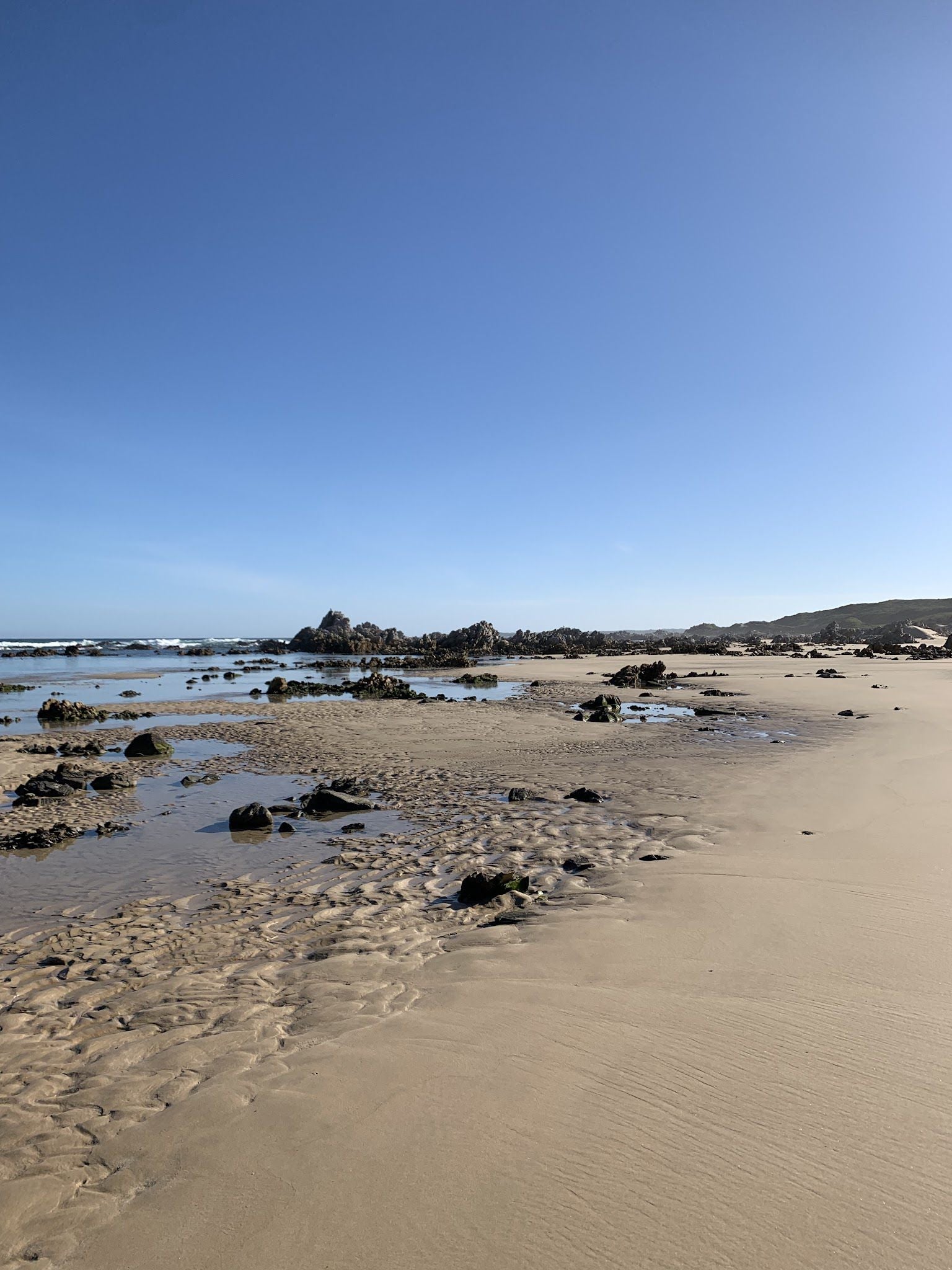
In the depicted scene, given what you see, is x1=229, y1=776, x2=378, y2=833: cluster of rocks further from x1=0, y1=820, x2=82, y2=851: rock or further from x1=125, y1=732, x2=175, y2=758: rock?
x1=125, y1=732, x2=175, y2=758: rock

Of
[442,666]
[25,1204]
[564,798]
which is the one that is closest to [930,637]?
[442,666]

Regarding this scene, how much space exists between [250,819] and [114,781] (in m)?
4.53

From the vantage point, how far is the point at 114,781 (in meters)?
12.5

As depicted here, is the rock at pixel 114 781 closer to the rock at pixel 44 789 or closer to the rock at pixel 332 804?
the rock at pixel 44 789

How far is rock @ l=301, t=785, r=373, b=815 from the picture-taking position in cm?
1053

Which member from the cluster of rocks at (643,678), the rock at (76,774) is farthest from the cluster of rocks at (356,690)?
the rock at (76,774)

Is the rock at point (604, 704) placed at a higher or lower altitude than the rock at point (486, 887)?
higher

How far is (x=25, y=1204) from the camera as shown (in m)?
2.92

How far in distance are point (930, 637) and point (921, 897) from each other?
72113 millimetres

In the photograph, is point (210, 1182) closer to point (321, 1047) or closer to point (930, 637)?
point (321, 1047)

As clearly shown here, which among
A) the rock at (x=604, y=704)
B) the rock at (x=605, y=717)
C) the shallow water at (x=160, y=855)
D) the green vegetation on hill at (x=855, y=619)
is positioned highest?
the green vegetation on hill at (x=855, y=619)

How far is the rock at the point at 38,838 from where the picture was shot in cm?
906

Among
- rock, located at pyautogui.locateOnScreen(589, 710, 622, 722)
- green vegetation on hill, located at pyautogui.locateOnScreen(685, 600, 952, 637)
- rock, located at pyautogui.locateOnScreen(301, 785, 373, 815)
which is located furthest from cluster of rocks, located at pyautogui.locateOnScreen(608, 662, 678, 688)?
green vegetation on hill, located at pyautogui.locateOnScreen(685, 600, 952, 637)

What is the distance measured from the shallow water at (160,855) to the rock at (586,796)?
2.83 meters
